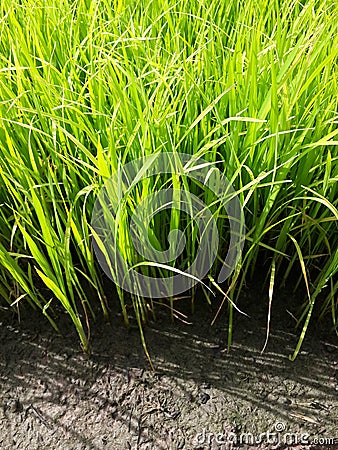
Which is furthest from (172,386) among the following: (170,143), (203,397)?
(170,143)

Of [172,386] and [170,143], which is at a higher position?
[170,143]

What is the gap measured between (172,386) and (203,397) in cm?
5

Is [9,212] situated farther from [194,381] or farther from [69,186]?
[194,381]

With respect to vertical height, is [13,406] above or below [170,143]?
below

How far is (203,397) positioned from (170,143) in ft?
1.29

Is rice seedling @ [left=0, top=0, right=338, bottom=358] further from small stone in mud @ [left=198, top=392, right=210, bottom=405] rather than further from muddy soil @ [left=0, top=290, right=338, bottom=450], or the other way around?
small stone in mud @ [left=198, top=392, right=210, bottom=405]

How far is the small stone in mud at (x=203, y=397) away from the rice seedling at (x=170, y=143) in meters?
0.15

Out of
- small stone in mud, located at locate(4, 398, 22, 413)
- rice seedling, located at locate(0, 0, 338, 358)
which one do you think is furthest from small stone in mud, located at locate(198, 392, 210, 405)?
small stone in mud, located at locate(4, 398, 22, 413)

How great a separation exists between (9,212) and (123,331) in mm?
289

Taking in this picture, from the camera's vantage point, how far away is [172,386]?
86 centimetres

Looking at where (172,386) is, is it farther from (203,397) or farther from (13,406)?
(13,406)

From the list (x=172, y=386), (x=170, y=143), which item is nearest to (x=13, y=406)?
(x=172, y=386)

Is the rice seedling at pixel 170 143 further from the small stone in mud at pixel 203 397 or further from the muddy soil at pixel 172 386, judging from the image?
the small stone in mud at pixel 203 397

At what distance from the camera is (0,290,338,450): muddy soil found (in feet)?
2.67
